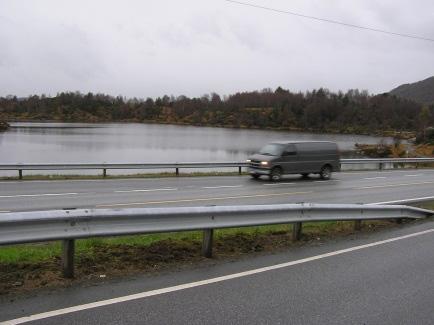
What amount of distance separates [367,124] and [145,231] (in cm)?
18025

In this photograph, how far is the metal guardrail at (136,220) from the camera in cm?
552

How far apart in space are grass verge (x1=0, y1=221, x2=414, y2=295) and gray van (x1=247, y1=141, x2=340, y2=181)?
592 inches

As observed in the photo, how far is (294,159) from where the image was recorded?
25797 mm

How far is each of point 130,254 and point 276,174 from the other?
18307 millimetres

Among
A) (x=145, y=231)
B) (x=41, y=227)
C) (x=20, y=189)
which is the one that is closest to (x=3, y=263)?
(x=41, y=227)

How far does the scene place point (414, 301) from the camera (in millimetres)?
5559

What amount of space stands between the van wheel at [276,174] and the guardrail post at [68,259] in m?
19.3

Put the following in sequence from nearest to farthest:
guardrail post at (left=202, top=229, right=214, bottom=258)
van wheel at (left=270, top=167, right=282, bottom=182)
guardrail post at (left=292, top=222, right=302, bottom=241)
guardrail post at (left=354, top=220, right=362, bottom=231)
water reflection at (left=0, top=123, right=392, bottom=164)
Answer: guardrail post at (left=202, top=229, right=214, bottom=258), guardrail post at (left=292, top=222, right=302, bottom=241), guardrail post at (left=354, top=220, right=362, bottom=231), van wheel at (left=270, top=167, right=282, bottom=182), water reflection at (left=0, top=123, right=392, bottom=164)

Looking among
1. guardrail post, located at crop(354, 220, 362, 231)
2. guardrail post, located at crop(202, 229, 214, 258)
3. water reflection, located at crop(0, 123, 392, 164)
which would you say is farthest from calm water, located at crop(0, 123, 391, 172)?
guardrail post, located at crop(202, 229, 214, 258)

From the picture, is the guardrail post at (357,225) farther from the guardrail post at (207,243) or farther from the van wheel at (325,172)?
the van wheel at (325,172)

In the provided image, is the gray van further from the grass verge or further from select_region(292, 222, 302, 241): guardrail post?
select_region(292, 222, 302, 241): guardrail post

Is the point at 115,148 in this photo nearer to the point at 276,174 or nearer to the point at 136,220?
the point at 276,174

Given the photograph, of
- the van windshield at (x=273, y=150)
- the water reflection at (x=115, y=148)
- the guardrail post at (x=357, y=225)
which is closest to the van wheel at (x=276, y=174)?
the van windshield at (x=273, y=150)

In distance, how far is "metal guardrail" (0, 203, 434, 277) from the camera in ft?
18.1
